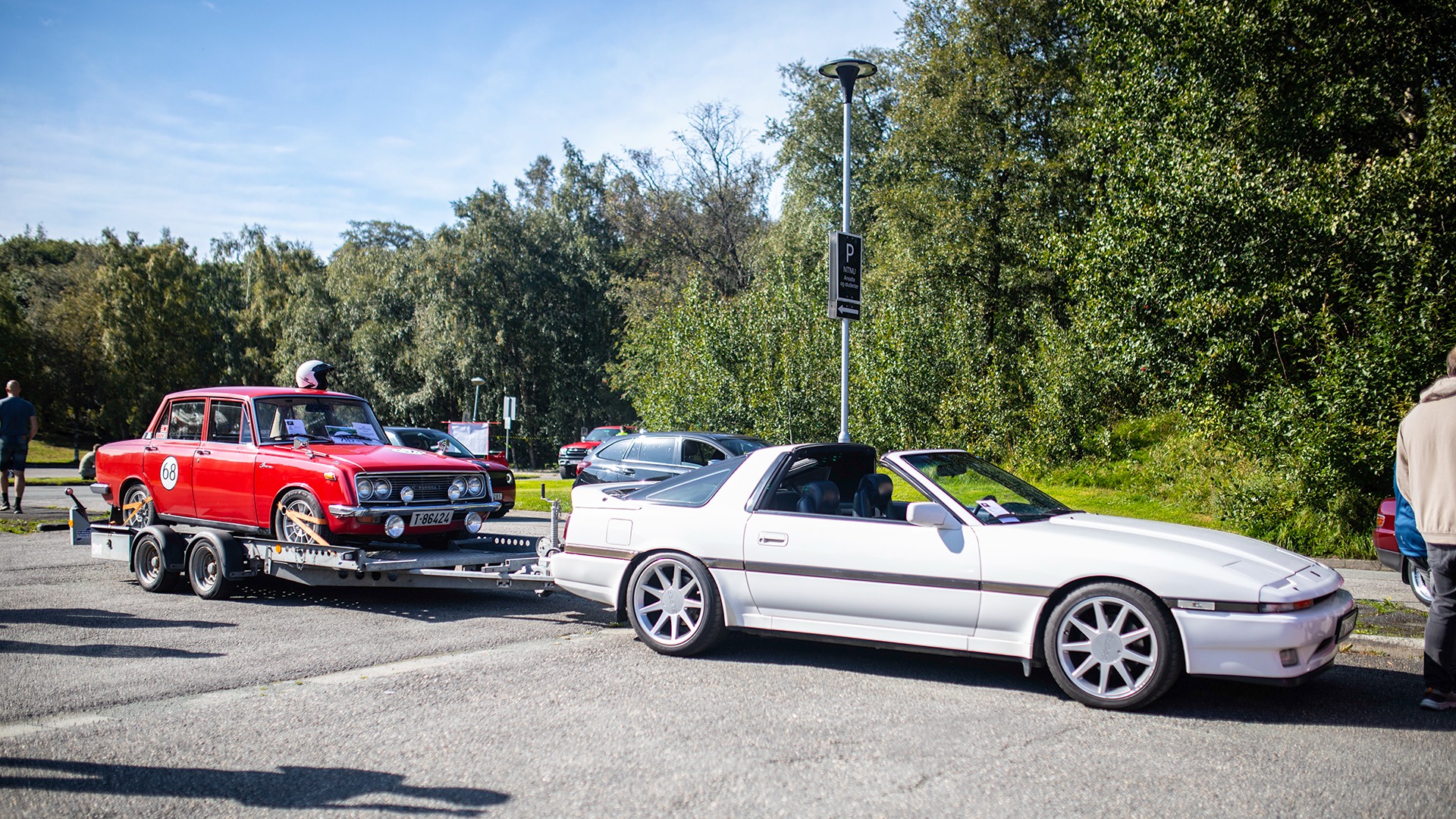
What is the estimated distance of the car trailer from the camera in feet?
24.4

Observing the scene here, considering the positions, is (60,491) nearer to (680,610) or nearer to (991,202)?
(680,610)

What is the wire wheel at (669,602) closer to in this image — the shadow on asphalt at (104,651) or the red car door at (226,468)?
the shadow on asphalt at (104,651)

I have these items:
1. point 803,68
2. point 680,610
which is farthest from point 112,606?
point 803,68

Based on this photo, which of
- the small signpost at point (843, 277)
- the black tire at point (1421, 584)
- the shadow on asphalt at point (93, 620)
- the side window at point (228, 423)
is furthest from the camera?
the small signpost at point (843, 277)

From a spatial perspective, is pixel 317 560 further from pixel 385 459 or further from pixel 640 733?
pixel 640 733

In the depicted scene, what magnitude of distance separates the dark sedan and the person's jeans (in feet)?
35.4

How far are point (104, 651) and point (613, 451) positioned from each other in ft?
33.6

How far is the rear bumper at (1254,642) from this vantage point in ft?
15.5

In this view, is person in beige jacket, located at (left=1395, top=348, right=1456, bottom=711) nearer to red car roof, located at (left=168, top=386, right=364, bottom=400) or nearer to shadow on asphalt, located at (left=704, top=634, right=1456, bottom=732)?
shadow on asphalt, located at (left=704, top=634, right=1456, bottom=732)

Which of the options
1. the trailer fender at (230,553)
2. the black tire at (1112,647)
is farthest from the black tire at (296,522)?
the black tire at (1112,647)

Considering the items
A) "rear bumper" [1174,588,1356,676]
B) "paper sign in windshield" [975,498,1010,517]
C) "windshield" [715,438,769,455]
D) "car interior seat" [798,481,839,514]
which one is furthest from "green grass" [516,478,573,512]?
"rear bumper" [1174,588,1356,676]

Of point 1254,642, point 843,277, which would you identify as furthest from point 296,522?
point 1254,642

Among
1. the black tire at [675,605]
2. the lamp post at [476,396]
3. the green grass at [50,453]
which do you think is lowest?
the green grass at [50,453]

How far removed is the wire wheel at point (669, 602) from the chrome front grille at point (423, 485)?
284 cm
